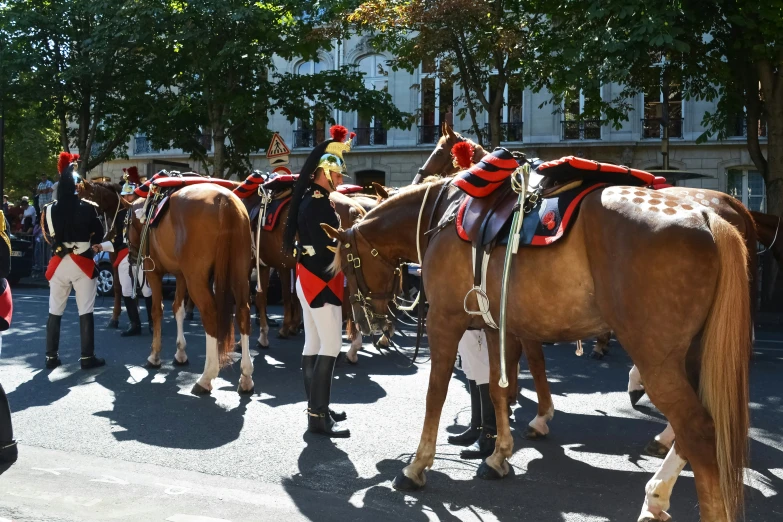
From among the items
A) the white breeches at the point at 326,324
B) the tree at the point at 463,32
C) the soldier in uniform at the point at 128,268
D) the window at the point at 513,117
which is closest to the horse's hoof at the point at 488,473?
the white breeches at the point at 326,324

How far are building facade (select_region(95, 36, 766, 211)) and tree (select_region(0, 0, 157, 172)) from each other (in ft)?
10.5

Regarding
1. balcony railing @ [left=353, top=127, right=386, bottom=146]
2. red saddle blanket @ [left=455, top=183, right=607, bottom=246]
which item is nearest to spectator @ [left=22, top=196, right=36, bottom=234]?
balcony railing @ [left=353, top=127, right=386, bottom=146]

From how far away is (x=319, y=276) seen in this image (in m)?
6.89

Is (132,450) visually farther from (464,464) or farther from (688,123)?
(688,123)

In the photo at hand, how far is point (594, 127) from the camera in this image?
3303 cm

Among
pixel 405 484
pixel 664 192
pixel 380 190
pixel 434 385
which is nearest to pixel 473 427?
pixel 434 385

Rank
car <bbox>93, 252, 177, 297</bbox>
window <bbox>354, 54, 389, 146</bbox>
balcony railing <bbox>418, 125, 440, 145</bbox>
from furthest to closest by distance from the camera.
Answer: window <bbox>354, 54, 389, 146</bbox> < balcony railing <bbox>418, 125, 440, 145</bbox> < car <bbox>93, 252, 177, 297</bbox>

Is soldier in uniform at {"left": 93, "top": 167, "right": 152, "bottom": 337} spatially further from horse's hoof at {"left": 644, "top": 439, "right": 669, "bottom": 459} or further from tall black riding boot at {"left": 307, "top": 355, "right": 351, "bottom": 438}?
horse's hoof at {"left": 644, "top": 439, "right": 669, "bottom": 459}

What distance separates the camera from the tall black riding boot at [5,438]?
6000 mm

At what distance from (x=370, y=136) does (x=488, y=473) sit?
106 ft

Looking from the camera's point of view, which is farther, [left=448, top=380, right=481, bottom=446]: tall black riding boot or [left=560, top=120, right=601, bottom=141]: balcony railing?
[left=560, top=120, right=601, bottom=141]: balcony railing

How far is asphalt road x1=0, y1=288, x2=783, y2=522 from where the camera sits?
16.6 feet

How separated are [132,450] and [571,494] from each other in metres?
3.18

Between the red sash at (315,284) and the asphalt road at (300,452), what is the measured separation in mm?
1110
